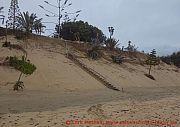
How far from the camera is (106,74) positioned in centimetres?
3020

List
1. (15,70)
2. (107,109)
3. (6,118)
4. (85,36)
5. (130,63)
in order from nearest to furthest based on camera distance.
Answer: (6,118), (107,109), (15,70), (130,63), (85,36)

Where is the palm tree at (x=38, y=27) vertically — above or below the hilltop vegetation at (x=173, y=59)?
above

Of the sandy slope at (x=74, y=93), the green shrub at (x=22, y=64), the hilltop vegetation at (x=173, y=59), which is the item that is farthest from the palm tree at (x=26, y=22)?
the hilltop vegetation at (x=173, y=59)

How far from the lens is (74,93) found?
69.4 ft

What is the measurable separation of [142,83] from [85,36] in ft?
57.4

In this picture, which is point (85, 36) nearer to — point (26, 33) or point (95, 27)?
point (95, 27)

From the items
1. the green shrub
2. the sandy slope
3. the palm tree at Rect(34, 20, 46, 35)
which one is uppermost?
the palm tree at Rect(34, 20, 46, 35)

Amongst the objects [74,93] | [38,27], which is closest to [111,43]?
[38,27]

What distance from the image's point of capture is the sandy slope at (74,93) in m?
12.6

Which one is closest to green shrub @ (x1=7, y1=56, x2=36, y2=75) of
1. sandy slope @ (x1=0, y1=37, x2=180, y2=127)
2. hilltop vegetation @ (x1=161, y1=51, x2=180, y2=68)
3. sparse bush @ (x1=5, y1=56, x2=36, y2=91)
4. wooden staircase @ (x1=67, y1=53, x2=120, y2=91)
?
sparse bush @ (x1=5, y1=56, x2=36, y2=91)

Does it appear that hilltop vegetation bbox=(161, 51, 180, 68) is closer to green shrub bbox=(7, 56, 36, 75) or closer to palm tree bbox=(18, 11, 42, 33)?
palm tree bbox=(18, 11, 42, 33)

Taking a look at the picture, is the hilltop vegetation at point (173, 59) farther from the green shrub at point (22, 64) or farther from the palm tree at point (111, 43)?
the green shrub at point (22, 64)

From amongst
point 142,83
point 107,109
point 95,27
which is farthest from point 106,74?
point 95,27

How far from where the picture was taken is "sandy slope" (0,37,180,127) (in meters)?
12.6
